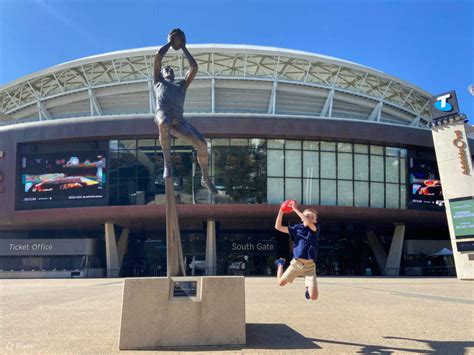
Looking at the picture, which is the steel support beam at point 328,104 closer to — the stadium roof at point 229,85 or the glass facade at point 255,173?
the stadium roof at point 229,85

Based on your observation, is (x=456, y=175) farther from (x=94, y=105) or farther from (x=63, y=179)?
(x=94, y=105)

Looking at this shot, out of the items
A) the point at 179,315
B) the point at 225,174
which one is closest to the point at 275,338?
the point at 179,315

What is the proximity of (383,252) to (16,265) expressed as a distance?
3206 centimetres

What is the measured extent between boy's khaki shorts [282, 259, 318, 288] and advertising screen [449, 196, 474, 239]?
24.7m

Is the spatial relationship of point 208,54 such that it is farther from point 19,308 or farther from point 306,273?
point 306,273

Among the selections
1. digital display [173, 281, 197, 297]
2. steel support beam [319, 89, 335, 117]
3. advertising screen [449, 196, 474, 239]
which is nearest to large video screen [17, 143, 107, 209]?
steel support beam [319, 89, 335, 117]

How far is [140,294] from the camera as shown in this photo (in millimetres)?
7223

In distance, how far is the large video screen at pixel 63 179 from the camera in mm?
37719

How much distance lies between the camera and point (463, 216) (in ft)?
96.5

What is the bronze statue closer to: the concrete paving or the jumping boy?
the jumping boy

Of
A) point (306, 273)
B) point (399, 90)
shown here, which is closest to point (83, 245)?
point (399, 90)

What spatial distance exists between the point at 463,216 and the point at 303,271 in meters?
25.1

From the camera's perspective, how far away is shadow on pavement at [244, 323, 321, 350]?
6953mm

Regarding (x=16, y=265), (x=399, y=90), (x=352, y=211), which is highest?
(x=399, y=90)
